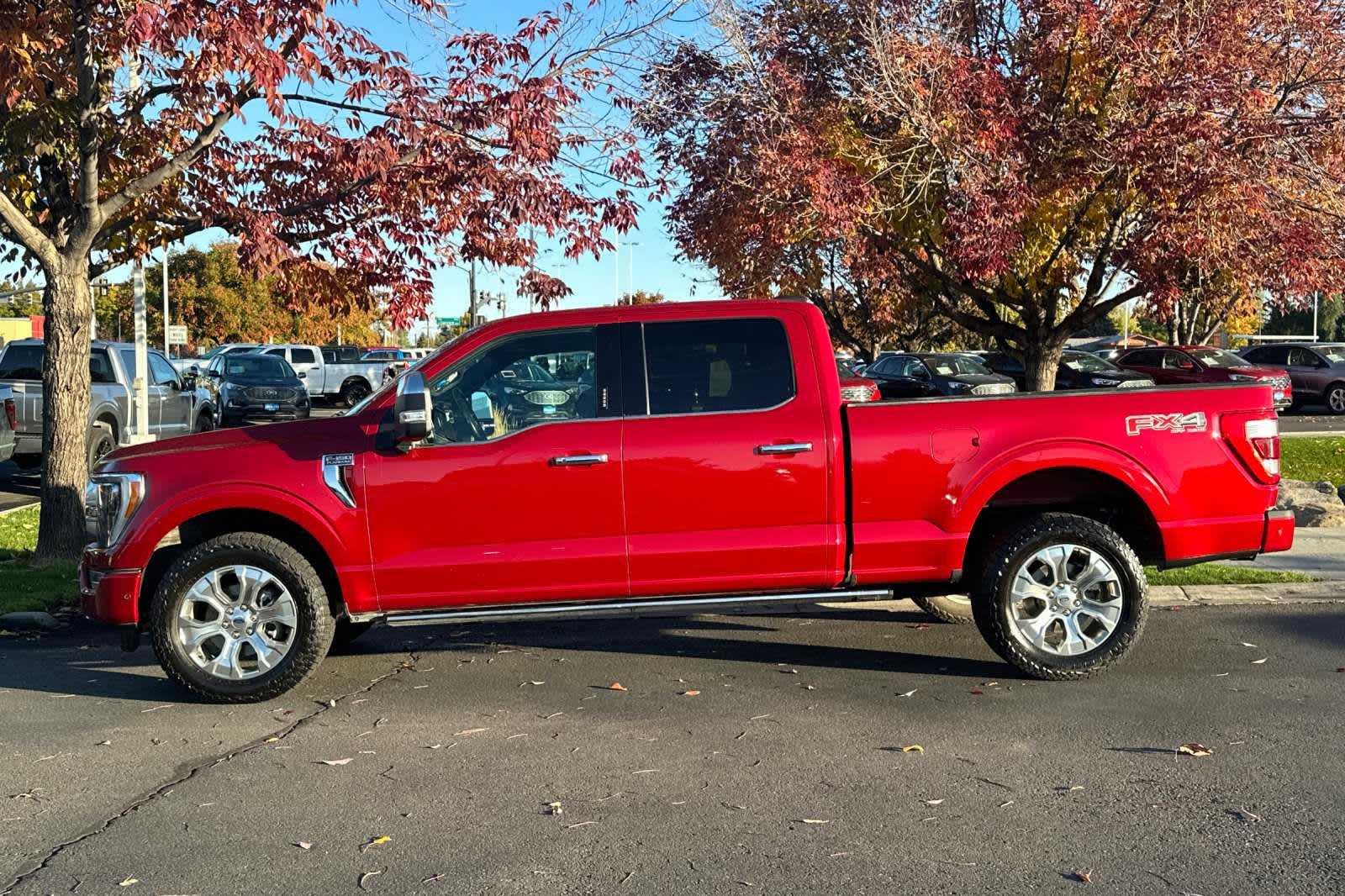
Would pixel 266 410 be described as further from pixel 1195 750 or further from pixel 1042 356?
pixel 1195 750

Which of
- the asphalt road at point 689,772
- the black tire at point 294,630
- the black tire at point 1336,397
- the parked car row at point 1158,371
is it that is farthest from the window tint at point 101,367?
the black tire at point 1336,397

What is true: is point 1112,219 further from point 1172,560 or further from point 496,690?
point 496,690

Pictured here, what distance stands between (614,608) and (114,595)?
8.24ft

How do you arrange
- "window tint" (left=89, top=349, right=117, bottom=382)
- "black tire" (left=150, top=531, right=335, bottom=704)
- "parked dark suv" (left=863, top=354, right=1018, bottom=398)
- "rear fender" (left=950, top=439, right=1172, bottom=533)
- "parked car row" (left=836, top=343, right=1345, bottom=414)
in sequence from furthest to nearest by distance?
"parked dark suv" (left=863, top=354, right=1018, bottom=398)
"parked car row" (left=836, top=343, right=1345, bottom=414)
"window tint" (left=89, top=349, right=117, bottom=382)
"rear fender" (left=950, top=439, right=1172, bottom=533)
"black tire" (left=150, top=531, right=335, bottom=704)

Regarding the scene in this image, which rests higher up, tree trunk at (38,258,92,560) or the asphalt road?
tree trunk at (38,258,92,560)

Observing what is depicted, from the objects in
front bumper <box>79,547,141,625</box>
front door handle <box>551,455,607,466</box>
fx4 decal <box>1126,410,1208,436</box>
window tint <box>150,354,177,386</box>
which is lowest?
front bumper <box>79,547,141,625</box>

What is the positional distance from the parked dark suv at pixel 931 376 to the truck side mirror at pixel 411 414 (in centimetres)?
2394

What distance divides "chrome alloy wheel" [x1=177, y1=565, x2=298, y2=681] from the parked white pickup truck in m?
31.9

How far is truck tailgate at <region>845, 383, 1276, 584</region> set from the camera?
6.61m

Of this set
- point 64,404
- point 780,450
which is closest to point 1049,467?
point 780,450

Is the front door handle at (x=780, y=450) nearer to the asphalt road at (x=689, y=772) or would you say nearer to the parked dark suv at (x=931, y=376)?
the asphalt road at (x=689, y=772)

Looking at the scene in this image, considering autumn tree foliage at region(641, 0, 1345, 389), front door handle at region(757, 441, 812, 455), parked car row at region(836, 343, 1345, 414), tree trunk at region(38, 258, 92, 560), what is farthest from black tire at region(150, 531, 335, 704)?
parked car row at region(836, 343, 1345, 414)

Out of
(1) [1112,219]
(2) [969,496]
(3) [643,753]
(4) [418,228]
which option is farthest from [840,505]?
(1) [1112,219]

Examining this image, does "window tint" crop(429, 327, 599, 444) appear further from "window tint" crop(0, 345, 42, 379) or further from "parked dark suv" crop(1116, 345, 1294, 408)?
"parked dark suv" crop(1116, 345, 1294, 408)
